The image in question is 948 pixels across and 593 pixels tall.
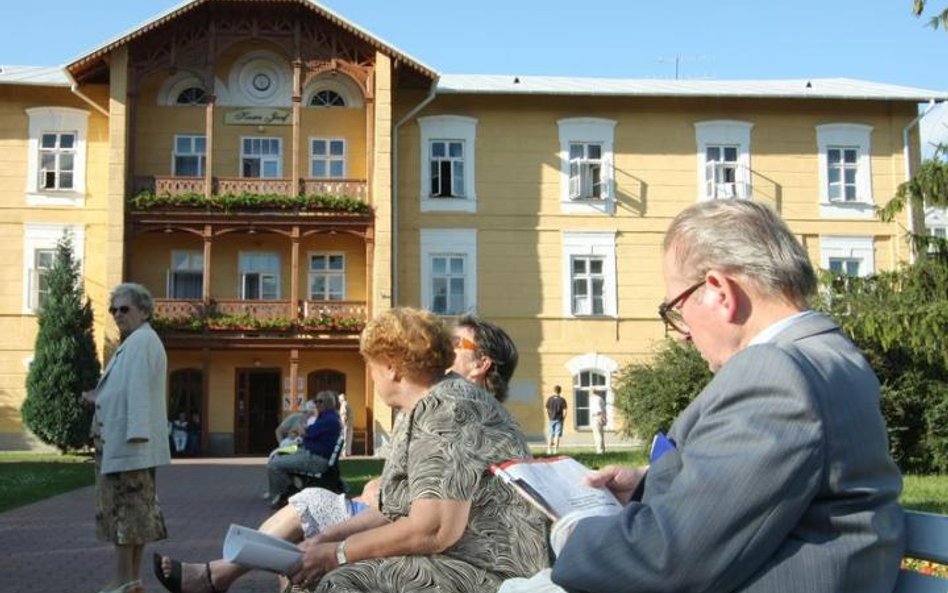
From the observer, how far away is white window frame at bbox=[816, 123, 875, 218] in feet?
103

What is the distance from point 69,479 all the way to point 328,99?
1560 centimetres

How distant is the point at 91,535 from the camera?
34.4 feet

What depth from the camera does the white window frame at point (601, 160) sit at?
3083 cm

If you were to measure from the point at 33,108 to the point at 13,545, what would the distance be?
22933 millimetres

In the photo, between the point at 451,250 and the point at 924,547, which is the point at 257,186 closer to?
the point at 451,250

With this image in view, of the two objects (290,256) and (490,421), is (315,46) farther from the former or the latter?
(490,421)

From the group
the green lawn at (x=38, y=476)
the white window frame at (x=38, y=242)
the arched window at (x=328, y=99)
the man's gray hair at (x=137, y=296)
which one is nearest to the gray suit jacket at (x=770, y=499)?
the man's gray hair at (x=137, y=296)

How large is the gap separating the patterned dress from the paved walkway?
4.07 meters

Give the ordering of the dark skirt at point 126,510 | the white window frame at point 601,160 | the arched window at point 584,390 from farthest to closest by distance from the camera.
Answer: the white window frame at point 601,160 → the arched window at point 584,390 → the dark skirt at point 126,510

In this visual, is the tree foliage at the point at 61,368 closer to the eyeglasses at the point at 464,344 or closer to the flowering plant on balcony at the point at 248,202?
the flowering plant on balcony at the point at 248,202

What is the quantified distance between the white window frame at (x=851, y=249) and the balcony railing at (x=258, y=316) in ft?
44.2

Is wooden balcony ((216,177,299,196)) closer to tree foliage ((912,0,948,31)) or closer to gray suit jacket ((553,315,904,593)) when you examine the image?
tree foliage ((912,0,948,31))

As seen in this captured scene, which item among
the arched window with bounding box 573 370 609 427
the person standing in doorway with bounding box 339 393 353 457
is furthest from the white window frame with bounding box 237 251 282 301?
the arched window with bounding box 573 370 609 427

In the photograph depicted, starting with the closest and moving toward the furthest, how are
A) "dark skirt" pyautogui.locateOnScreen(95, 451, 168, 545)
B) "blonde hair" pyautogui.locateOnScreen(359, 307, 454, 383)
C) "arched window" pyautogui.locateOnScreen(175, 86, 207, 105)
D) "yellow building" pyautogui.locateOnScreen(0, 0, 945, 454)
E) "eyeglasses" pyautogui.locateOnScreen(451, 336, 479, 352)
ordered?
"blonde hair" pyautogui.locateOnScreen(359, 307, 454, 383) < "eyeglasses" pyautogui.locateOnScreen(451, 336, 479, 352) < "dark skirt" pyautogui.locateOnScreen(95, 451, 168, 545) < "yellow building" pyautogui.locateOnScreen(0, 0, 945, 454) < "arched window" pyautogui.locateOnScreen(175, 86, 207, 105)
